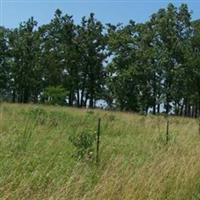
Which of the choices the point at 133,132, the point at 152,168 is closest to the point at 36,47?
the point at 133,132

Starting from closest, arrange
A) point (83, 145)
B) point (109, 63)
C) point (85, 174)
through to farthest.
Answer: point (85, 174) < point (83, 145) < point (109, 63)

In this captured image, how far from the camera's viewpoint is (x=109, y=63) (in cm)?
5947

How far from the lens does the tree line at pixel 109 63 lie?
2136 inches

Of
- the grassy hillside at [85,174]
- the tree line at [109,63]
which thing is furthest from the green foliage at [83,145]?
the tree line at [109,63]

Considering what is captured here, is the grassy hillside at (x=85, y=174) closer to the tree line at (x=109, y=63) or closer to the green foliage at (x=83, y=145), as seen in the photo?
the green foliage at (x=83, y=145)

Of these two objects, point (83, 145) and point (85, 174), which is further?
point (83, 145)

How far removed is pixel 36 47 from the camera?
6350 cm

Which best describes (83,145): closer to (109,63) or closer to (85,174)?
(85,174)

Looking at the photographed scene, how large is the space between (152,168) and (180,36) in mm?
50379

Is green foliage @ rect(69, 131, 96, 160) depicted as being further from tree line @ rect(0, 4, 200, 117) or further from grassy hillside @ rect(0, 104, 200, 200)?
tree line @ rect(0, 4, 200, 117)

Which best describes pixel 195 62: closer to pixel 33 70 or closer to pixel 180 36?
pixel 180 36

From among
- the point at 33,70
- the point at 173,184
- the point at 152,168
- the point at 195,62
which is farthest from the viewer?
the point at 33,70

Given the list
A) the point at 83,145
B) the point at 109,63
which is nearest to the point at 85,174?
the point at 83,145

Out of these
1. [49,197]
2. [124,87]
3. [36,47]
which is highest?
[36,47]
